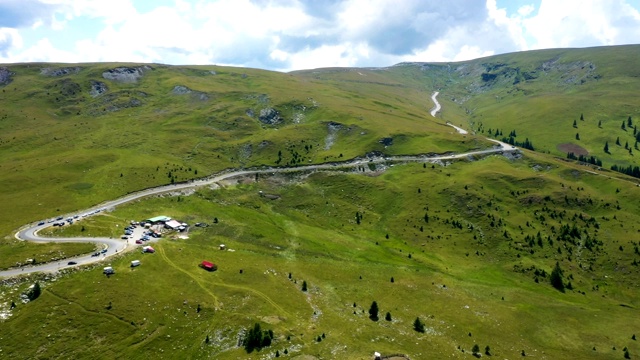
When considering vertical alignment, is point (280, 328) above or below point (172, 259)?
below

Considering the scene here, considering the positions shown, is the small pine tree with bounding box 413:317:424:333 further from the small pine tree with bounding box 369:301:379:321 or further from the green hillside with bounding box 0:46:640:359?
the small pine tree with bounding box 369:301:379:321

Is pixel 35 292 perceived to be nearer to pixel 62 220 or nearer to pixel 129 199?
pixel 62 220

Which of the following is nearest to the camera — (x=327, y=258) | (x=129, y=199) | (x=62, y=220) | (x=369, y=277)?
(x=369, y=277)

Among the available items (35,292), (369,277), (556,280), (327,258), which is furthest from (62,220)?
(556,280)

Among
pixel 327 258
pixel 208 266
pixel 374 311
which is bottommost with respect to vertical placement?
pixel 374 311

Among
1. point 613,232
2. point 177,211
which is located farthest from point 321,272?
point 613,232

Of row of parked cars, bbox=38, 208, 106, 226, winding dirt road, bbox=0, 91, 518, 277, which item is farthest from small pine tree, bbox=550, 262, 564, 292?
row of parked cars, bbox=38, 208, 106, 226

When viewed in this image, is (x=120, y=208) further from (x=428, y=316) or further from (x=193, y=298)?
(x=428, y=316)

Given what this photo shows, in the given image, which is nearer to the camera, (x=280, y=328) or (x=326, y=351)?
(x=326, y=351)
